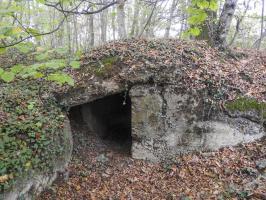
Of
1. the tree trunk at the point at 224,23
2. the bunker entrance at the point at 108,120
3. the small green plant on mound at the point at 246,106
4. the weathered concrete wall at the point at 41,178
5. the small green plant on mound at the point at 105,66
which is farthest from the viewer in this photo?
the bunker entrance at the point at 108,120

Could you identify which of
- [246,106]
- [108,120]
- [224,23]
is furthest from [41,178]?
[224,23]

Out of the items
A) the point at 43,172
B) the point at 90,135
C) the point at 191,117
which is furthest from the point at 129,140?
the point at 43,172

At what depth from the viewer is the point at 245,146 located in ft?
19.5

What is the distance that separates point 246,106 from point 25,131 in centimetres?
452

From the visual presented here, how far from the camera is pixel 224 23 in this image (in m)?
7.19

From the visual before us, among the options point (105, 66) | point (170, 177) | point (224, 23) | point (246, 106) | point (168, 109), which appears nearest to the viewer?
point (170, 177)

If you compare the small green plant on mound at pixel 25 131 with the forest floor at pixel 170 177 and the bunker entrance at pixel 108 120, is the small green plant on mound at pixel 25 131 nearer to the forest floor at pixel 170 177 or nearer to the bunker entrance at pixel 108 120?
the forest floor at pixel 170 177

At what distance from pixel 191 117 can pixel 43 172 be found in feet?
10.6

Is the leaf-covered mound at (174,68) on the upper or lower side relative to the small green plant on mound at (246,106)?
upper

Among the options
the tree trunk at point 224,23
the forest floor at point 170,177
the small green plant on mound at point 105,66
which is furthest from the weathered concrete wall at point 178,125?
the tree trunk at point 224,23

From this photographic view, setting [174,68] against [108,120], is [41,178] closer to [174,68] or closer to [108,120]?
[174,68]

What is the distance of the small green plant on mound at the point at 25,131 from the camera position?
4756 mm

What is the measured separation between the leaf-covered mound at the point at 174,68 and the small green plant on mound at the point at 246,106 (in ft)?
0.45

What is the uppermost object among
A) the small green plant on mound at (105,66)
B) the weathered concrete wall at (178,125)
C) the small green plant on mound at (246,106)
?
the small green plant on mound at (105,66)
